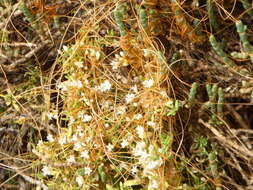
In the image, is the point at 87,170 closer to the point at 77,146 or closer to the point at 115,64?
the point at 77,146

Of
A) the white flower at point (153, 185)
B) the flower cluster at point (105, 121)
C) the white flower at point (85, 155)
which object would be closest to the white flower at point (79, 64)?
the flower cluster at point (105, 121)

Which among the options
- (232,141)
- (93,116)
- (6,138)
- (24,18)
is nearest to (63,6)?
(24,18)

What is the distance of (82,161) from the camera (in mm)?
2008

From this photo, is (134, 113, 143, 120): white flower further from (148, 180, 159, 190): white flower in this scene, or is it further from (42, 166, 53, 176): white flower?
(42, 166, 53, 176): white flower

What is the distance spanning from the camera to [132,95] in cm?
196

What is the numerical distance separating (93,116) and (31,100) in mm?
394

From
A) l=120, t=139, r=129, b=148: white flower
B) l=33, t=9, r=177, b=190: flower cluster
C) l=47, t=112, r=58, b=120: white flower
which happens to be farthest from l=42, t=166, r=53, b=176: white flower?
l=120, t=139, r=129, b=148: white flower

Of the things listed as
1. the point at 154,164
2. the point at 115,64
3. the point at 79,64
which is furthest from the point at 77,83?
the point at 154,164

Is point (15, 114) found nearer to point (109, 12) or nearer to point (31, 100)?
point (31, 100)

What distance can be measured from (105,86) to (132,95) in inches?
5.6

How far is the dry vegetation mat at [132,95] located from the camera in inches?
73.2

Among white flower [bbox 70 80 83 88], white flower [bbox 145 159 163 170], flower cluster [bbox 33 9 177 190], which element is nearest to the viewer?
white flower [bbox 145 159 163 170]

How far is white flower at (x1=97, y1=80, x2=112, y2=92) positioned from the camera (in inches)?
78.8

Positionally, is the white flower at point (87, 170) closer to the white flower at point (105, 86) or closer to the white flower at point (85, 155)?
the white flower at point (85, 155)
